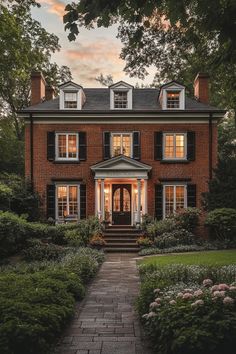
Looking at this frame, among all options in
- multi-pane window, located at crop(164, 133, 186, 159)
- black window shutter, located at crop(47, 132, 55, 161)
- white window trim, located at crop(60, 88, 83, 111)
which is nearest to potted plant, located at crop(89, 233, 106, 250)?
black window shutter, located at crop(47, 132, 55, 161)

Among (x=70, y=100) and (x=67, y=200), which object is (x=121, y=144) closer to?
(x=70, y=100)

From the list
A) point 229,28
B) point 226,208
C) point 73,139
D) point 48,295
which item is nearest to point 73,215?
point 73,139

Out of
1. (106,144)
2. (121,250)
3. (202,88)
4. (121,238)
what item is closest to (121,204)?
(106,144)

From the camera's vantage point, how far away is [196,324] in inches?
226

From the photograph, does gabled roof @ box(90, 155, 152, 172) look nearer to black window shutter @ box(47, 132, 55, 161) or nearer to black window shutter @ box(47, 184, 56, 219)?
black window shutter @ box(47, 132, 55, 161)

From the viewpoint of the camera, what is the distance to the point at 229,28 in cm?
633

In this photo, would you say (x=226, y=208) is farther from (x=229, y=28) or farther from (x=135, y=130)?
(x=229, y=28)

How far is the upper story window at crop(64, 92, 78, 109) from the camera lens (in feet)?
87.0

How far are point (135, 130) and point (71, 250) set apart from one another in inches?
415

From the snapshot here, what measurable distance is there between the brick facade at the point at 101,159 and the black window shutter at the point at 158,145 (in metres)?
0.22

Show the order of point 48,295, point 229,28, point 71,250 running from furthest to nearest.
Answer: point 71,250, point 48,295, point 229,28

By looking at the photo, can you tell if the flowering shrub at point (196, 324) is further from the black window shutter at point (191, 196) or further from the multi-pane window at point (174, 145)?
the multi-pane window at point (174, 145)

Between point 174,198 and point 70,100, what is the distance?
877 centimetres

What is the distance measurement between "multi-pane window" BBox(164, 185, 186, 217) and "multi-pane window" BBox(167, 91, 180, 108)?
16.5 feet
